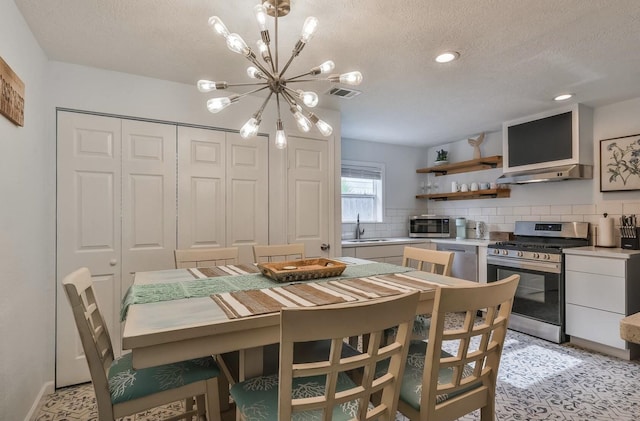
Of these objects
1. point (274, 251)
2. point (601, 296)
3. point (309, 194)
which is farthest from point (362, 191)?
point (601, 296)

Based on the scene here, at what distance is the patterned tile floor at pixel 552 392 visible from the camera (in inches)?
79.3

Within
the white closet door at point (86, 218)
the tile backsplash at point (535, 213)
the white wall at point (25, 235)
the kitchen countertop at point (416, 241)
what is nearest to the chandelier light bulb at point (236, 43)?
the white wall at point (25, 235)

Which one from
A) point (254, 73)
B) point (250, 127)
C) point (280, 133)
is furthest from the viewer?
point (280, 133)

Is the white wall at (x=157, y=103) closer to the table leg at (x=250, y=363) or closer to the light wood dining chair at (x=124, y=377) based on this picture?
the light wood dining chair at (x=124, y=377)

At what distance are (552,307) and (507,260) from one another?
574mm

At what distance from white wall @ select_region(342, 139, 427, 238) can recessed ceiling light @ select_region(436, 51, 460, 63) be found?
2385 millimetres

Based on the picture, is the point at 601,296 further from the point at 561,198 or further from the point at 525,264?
the point at 561,198

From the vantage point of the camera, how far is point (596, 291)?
2893 mm

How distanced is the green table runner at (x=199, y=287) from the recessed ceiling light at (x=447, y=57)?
147cm

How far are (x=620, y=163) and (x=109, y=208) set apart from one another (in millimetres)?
4504

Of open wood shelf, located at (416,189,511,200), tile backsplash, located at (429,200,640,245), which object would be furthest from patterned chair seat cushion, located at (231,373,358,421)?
open wood shelf, located at (416,189,511,200)

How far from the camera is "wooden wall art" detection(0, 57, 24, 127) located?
1.58 m

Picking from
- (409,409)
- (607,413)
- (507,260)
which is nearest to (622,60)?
(507,260)

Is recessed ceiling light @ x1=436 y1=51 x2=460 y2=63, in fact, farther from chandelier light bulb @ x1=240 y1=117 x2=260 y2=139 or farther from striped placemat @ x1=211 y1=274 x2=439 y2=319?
striped placemat @ x1=211 y1=274 x2=439 y2=319
